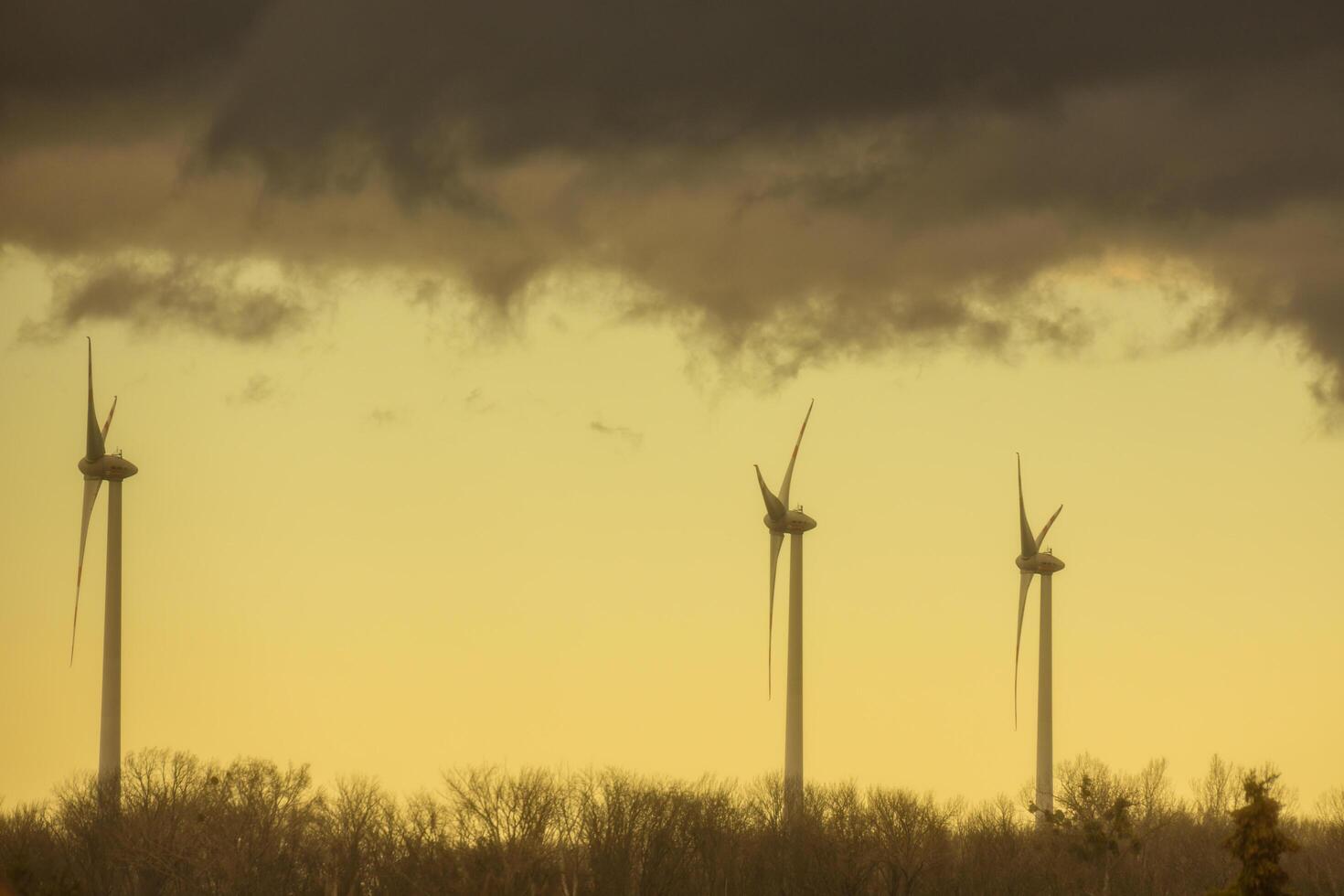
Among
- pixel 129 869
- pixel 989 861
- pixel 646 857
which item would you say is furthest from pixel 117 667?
pixel 989 861

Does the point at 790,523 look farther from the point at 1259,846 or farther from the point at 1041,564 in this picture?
the point at 1259,846

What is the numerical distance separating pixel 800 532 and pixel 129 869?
3803 cm

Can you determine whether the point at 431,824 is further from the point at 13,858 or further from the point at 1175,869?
the point at 1175,869

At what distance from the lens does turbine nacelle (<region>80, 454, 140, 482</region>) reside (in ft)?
349

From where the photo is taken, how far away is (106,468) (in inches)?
4186

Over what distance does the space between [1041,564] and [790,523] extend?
66.6 ft

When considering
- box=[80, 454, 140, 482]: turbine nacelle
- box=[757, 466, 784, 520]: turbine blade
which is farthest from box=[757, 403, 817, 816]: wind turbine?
box=[80, 454, 140, 482]: turbine nacelle

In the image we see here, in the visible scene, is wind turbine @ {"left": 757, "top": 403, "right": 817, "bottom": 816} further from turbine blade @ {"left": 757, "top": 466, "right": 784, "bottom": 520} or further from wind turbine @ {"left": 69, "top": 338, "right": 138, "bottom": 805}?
wind turbine @ {"left": 69, "top": 338, "right": 138, "bottom": 805}

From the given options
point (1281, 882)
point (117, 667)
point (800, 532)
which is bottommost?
point (1281, 882)

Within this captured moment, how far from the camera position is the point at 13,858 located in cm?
9681

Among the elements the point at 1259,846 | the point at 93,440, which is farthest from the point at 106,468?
the point at 1259,846

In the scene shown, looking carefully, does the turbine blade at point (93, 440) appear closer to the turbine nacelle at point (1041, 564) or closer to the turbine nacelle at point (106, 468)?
the turbine nacelle at point (106, 468)

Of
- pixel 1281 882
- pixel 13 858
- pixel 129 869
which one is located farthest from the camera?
pixel 129 869

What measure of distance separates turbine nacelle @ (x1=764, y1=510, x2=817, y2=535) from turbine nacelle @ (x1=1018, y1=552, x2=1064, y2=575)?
17.8 m
